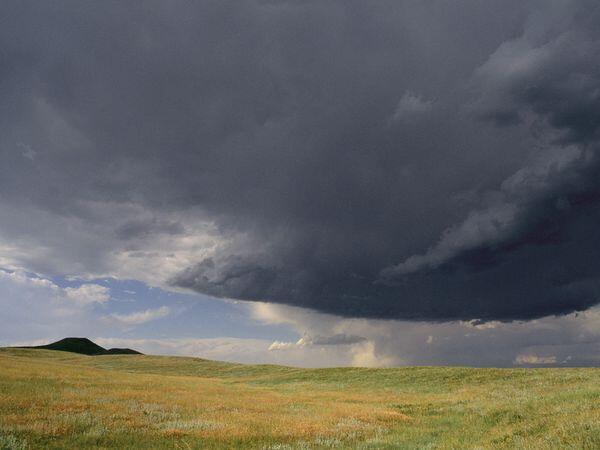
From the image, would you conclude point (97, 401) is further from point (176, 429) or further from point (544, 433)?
point (544, 433)

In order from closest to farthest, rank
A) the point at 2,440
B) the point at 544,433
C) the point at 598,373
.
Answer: the point at 2,440 < the point at 544,433 < the point at 598,373

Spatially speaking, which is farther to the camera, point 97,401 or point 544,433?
point 97,401

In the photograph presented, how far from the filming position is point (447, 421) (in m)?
22.1

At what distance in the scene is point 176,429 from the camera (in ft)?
55.8

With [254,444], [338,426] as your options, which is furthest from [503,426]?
[254,444]

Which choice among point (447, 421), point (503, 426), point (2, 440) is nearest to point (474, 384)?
point (447, 421)

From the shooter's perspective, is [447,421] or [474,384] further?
[474,384]

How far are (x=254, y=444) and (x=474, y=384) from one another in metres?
40.8

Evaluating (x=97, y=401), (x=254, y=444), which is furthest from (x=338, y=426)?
(x=97, y=401)

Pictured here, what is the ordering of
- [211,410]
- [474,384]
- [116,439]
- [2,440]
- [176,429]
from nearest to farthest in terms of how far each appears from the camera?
[2,440] → [116,439] → [176,429] → [211,410] → [474,384]

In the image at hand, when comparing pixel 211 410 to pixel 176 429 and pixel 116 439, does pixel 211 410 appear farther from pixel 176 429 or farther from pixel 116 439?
pixel 116 439

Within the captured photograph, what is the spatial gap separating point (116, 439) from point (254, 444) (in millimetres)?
4818

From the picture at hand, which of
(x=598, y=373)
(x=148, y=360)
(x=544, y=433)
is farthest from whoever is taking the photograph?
(x=148, y=360)

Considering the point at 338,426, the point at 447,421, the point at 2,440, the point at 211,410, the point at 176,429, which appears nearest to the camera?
the point at 2,440
